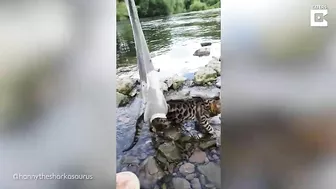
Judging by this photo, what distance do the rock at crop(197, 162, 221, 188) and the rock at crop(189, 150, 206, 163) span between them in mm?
16

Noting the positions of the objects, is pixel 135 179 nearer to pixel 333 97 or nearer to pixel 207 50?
pixel 207 50

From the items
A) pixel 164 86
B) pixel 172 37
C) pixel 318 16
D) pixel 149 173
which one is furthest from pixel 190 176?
pixel 318 16

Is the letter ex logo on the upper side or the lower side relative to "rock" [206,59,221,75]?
upper

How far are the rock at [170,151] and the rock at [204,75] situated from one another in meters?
0.17

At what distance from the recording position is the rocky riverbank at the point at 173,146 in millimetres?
958

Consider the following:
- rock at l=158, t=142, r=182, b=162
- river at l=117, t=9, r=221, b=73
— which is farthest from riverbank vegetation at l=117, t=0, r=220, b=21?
rock at l=158, t=142, r=182, b=162

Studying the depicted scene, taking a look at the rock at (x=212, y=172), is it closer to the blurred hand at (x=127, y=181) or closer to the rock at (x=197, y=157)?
the rock at (x=197, y=157)

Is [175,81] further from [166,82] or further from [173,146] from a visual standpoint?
[173,146]

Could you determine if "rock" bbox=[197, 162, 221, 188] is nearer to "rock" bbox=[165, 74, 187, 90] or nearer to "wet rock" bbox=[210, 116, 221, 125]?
"wet rock" bbox=[210, 116, 221, 125]

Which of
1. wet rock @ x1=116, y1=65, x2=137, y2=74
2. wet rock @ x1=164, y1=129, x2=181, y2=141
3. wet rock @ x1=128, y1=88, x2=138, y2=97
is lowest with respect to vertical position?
wet rock @ x1=164, y1=129, x2=181, y2=141

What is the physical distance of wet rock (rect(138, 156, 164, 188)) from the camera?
962 millimetres

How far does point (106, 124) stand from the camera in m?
0.97

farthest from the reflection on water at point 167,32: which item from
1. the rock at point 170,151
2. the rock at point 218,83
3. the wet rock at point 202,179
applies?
the wet rock at point 202,179

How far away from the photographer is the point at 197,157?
0.96 m
